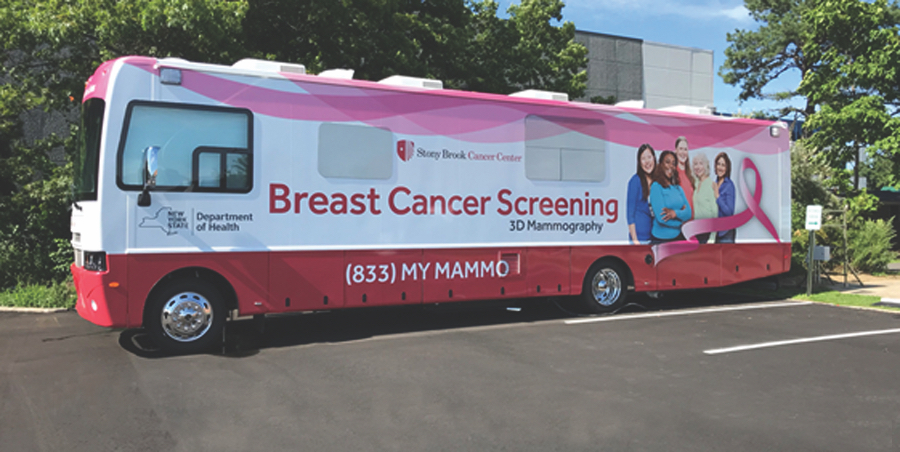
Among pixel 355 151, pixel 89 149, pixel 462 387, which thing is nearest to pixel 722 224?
pixel 355 151

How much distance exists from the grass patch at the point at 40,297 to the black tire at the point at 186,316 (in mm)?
4934

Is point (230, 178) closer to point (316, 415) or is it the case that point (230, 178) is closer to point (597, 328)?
point (316, 415)

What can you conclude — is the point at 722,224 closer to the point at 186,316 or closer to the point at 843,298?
the point at 843,298

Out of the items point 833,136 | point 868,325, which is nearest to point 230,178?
point 868,325

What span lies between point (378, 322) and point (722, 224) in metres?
6.38

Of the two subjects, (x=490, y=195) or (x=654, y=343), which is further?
(x=490, y=195)

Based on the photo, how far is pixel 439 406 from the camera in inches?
237

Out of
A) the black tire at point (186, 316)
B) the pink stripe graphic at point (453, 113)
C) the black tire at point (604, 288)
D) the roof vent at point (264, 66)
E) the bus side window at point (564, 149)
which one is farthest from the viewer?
the black tire at point (604, 288)

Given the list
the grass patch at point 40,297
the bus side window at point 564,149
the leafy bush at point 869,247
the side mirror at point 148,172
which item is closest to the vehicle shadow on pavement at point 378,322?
the side mirror at point 148,172

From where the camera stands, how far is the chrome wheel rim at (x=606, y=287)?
442 inches

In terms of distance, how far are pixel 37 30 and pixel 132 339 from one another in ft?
20.4

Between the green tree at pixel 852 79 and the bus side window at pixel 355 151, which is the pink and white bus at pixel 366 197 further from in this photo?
the green tree at pixel 852 79

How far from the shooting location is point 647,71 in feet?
111

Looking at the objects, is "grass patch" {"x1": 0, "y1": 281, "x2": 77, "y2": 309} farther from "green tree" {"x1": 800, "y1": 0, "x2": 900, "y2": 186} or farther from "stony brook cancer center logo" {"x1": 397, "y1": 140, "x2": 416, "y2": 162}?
"green tree" {"x1": 800, "y1": 0, "x2": 900, "y2": 186}
